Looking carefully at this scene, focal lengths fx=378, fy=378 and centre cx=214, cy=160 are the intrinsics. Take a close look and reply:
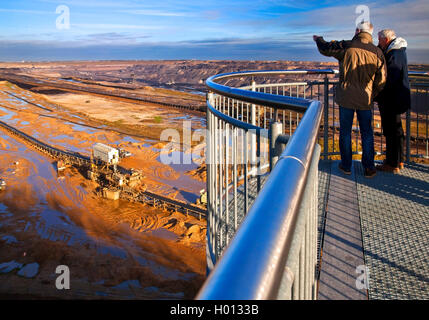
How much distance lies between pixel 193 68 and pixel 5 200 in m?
99.4

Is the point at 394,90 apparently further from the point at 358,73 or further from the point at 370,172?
the point at 370,172

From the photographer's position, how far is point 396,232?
3.88 m

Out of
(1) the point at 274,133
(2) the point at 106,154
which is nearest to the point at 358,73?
(1) the point at 274,133

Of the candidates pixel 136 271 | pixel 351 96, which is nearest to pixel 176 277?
pixel 136 271

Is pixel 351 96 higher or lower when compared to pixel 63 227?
Result: higher

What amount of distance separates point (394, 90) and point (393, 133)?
2.03ft

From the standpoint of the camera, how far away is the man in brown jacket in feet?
15.4

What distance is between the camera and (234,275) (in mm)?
646

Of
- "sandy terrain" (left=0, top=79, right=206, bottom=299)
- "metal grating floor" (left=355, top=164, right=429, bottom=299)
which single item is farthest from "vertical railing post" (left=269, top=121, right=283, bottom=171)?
"sandy terrain" (left=0, top=79, right=206, bottom=299)

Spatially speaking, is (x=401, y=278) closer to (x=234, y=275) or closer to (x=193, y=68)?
(x=234, y=275)

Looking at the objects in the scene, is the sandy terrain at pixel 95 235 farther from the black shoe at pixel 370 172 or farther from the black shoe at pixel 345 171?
the black shoe at pixel 370 172

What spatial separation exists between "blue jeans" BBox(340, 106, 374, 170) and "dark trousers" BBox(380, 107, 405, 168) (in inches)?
11.1

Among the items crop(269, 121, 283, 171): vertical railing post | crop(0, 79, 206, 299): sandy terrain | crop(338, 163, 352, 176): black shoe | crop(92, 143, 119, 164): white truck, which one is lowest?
crop(0, 79, 206, 299): sandy terrain

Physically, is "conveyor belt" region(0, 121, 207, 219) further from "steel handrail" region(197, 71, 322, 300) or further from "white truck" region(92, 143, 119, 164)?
"steel handrail" region(197, 71, 322, 300)
